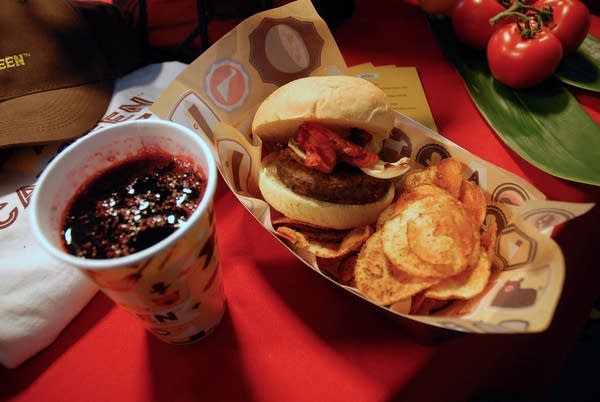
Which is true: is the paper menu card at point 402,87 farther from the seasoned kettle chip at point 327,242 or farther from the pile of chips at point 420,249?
the seasoned kettle chip at point 327,242

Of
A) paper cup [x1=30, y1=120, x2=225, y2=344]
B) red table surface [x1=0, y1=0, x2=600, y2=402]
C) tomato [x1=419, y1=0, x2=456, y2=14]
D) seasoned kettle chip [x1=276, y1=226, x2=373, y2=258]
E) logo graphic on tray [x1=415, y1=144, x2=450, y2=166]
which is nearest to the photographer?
paper cup [x1=30, y1=120, x2=225, y2=344]

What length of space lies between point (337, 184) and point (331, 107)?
21 cm

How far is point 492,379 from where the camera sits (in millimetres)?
1397

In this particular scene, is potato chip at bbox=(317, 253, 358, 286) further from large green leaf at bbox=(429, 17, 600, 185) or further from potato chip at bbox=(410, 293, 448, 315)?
large green leaf at bbox=(429, 17, 600, 185)

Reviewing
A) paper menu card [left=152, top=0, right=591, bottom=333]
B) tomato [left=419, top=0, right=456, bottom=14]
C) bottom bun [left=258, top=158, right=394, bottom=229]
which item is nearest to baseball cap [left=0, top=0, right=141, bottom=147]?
paper menu card [left=152, top=0, right=591, bottom=333]

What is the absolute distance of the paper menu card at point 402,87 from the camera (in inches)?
60.9

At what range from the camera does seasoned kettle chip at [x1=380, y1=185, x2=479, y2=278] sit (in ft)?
3.01

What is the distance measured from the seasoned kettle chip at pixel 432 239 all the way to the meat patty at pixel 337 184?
13cm

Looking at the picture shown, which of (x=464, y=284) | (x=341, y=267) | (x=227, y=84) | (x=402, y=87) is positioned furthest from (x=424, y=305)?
(x=402, y=87)

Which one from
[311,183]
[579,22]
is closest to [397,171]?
[311,183]

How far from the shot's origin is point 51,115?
4.51 feet

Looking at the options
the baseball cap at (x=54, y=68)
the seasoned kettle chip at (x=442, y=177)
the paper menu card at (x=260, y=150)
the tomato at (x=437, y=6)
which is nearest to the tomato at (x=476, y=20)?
the tomato at (x=437, y=6)

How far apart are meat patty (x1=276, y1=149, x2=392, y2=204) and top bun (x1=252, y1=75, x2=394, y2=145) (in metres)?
0.13

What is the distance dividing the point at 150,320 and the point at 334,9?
1.69m
